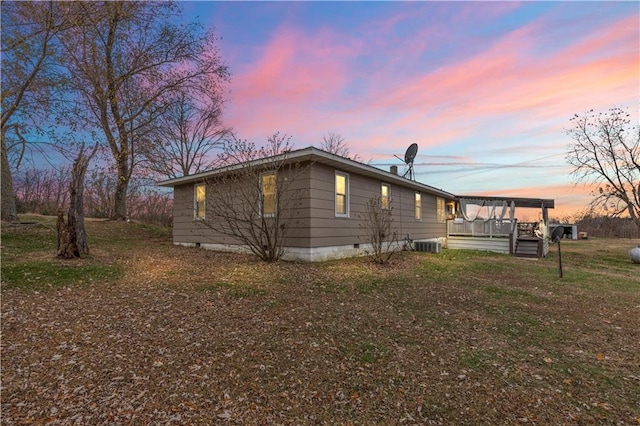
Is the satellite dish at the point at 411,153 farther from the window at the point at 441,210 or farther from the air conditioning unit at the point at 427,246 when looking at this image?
the air conditioning unit at the point at 427,246

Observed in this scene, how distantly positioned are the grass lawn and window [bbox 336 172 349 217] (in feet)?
12.2

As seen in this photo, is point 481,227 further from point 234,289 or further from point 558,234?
point 234,289

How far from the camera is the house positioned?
8969mm

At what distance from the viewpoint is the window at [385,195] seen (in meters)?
12.5

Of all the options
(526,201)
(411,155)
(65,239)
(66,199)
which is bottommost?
(65,239)

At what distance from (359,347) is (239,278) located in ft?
11.8

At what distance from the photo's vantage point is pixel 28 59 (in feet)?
29.9

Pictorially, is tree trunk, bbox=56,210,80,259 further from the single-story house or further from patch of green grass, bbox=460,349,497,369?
patch of green grass, bbox=460,349,497,369

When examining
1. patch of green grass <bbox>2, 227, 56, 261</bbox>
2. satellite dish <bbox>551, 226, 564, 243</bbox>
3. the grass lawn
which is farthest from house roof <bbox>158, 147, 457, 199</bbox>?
satellite dish <bbox>551, 226, 564, 243</bbox>

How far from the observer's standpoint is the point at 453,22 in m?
9.91

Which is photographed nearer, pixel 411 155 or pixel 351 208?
pixel 351 208

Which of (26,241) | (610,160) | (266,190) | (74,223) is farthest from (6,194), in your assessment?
(610,160)

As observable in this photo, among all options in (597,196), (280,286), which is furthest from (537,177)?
(280,286)

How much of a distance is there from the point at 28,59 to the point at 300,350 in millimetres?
11458
